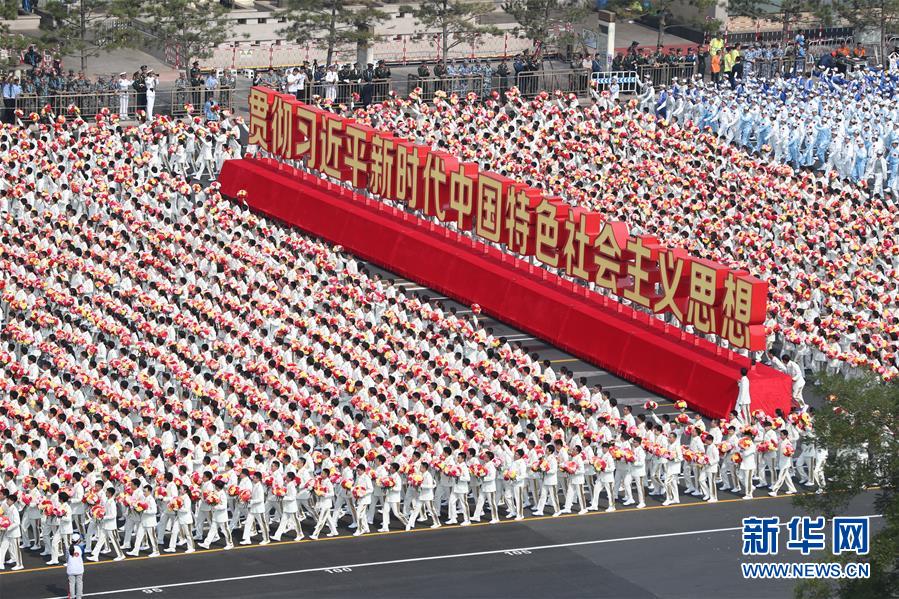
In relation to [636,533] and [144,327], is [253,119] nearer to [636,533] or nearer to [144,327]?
[144,327]

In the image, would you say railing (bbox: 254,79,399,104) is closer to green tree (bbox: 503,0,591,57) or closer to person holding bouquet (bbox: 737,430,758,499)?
green tree (bbox: 503,0,591,57)

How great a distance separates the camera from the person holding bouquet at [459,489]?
3741 centimetres

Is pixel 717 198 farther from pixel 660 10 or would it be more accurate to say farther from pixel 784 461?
pixel 660 10

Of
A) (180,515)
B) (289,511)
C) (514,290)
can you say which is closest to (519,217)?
(514,290)

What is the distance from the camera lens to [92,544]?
36.8 metres

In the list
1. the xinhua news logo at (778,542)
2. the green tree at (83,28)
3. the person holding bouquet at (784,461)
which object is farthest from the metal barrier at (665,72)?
the xinhua news logo at (778,542)

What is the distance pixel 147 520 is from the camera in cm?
3603

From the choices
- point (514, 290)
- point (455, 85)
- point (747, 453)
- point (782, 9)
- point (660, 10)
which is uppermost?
point (782, 9)

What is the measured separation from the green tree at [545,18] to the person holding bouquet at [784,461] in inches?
1188

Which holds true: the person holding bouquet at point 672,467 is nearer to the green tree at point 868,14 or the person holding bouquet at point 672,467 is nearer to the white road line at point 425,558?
the white road line at point 425,558

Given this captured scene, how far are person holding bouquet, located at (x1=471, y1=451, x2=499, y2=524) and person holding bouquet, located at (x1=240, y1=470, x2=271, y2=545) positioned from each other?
3.75 metres

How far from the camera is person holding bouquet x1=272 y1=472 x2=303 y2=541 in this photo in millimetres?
36719

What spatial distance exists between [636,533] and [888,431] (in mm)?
11566

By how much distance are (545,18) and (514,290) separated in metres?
22.7
